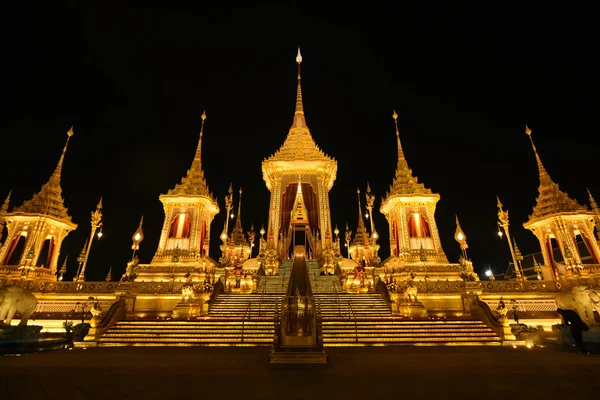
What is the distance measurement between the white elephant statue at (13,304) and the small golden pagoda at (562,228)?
1000 inches

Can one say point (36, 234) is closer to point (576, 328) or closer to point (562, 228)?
point (576, 328)

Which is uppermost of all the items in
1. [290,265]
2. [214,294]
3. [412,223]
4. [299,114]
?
[299,114]

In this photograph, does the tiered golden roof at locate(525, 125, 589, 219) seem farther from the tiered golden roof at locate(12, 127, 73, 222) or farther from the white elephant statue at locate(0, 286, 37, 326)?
the tiered golden roof at locate(12, 127, 73, 222)

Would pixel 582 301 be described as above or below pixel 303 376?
above

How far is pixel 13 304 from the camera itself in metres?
9.50

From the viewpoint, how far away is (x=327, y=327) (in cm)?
986

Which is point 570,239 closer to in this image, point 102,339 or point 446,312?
point 446,312

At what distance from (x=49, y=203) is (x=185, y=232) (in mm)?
8469

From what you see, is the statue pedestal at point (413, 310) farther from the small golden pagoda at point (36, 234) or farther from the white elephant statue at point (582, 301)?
the small golden pagoda at point (36, 234)

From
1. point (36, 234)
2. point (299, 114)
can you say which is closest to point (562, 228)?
point (299, 114)

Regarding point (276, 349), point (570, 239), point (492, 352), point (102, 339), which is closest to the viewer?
point (276, 349)

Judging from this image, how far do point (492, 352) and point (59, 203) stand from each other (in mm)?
24633

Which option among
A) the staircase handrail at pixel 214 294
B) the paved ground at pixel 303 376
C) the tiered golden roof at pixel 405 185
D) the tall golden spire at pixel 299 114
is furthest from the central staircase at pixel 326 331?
the tall golden spire at pixel 299 114

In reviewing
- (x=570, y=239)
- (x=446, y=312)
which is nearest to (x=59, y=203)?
(x=446, y=312)
